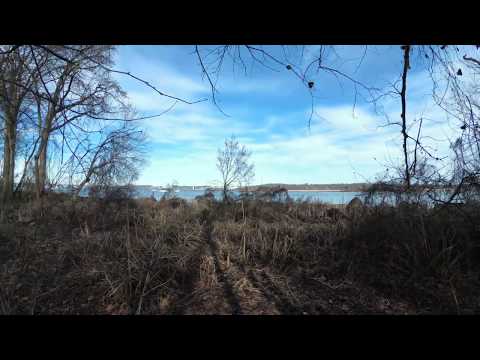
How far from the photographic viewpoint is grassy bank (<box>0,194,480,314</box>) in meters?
2.88

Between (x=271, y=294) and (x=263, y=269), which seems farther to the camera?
(x=263, y=269)

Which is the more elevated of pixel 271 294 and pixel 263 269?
pixel 263 269

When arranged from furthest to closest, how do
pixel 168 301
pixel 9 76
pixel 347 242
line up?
pixel 347 242 < pixel 168 301 < pixel 9 76

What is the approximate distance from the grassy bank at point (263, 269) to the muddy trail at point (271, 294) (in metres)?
0.01

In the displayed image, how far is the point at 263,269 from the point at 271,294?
709 millimetres

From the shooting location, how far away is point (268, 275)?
3.62m

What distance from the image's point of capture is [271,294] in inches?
123

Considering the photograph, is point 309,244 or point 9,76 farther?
point 309,244

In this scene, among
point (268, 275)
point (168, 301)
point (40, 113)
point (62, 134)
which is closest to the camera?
point (62, 134)

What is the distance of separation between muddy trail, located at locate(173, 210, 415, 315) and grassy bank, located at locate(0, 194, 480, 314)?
Result: 0.05ft

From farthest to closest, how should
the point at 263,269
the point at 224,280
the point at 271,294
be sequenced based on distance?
the point at 263,269 < the point at 224,280 < the point at 271,294
